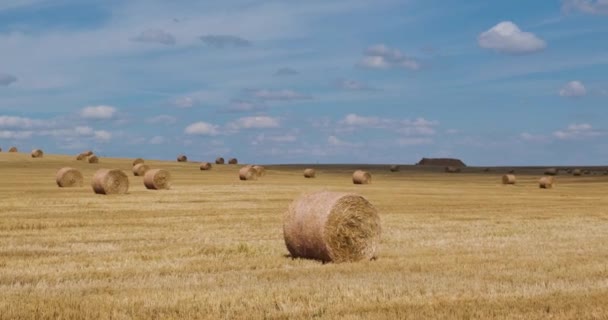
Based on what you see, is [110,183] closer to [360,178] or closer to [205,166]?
[360,178]

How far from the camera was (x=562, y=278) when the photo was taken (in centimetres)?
1227

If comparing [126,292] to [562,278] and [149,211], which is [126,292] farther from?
[149,211]

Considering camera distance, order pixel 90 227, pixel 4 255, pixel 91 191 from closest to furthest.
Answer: pixel 4 255, pixel 90 227, pixel 91 191

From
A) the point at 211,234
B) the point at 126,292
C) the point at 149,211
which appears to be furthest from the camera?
the point at 149,211

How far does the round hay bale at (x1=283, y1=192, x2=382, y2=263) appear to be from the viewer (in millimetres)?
14727

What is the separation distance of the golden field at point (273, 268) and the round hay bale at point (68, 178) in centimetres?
1183

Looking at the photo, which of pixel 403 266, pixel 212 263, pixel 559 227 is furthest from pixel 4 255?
pixel 559 227

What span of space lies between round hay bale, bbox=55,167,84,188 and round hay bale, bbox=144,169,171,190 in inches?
142

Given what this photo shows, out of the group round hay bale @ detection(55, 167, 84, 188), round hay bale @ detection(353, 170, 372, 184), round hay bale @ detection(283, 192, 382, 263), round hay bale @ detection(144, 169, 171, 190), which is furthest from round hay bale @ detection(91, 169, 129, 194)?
round hay bale @ detection(353, 170, 372, 184)

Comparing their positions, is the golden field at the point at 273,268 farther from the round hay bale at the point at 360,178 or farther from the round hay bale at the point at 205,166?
the round hay bale at the point at 205,166

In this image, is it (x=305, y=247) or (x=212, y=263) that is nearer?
(x=212, y=263)

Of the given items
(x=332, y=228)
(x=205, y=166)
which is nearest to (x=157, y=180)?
(x=332, y=228)

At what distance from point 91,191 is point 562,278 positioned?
26831 millimetres

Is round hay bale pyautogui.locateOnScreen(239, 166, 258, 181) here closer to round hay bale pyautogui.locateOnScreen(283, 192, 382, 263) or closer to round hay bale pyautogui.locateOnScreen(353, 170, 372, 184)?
round hay bale pyautogui.locateOnScreen(353, 170, 372, 184)
